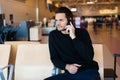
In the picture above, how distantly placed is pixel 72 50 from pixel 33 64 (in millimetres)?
672

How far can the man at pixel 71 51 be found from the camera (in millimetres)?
2217

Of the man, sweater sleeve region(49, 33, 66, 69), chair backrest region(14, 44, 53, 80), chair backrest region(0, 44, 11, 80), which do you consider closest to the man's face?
the man

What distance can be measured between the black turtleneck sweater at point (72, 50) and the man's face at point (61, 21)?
8 cm

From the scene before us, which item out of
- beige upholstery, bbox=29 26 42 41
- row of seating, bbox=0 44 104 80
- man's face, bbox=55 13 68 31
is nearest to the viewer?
man's face, bbox=55 13 68 31

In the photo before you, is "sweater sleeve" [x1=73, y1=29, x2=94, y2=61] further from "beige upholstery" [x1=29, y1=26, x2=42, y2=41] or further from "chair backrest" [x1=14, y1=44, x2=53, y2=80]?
"beige upholstery" [x1=29, y1=26, x2=42, y2=41]

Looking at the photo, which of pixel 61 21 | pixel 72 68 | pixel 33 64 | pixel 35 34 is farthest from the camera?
pixel 35 34

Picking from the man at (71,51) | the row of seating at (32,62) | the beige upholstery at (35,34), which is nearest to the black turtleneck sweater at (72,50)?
the man at (71,51)

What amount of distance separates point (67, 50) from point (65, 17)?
1.07ft

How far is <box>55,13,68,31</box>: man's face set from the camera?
229 centimetres

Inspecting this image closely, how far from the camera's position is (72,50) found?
7.54ft

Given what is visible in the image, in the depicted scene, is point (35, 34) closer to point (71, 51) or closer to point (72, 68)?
point (71, 51)

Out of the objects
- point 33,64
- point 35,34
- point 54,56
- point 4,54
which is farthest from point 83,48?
point 35,34

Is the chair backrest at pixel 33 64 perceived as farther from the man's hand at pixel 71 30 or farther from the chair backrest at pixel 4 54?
the man's hand at pixel 71 30

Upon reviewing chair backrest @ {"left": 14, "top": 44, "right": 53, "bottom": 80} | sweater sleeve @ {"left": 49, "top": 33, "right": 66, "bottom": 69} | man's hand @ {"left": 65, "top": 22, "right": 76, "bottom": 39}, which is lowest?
chair backrest @ {"left": 14, "top": 44, "right": 53, "bottom": 80}
